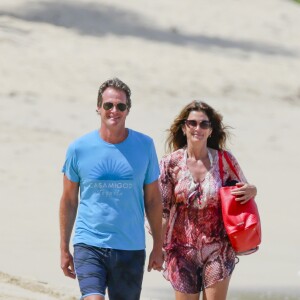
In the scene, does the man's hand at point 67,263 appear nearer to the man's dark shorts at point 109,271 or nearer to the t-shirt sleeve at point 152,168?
the man's dark shorts at point 109,271

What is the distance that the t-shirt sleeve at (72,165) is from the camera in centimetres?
634

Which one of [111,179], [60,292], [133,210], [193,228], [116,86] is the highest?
[116,86]

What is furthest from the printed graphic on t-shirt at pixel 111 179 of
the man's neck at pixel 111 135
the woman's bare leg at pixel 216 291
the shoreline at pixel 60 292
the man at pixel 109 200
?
the shoreline at pixel 60 292

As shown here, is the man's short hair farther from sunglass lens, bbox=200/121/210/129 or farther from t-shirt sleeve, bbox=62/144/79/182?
sunglass lens, bbox=200/121/210/129

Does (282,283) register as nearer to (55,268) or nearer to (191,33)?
(55,268)

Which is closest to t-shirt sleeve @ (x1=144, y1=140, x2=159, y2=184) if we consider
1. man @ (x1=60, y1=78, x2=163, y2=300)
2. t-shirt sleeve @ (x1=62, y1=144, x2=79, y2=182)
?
man @ (x1=60, y1=78, x2=163, y2=300)

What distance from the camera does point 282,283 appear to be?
1139cm

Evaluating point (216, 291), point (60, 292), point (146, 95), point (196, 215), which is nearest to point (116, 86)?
point (196, 215)

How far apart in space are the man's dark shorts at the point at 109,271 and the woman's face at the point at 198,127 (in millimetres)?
830

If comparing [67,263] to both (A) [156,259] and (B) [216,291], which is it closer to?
(A) [156,259]

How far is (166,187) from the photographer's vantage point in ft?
22.7

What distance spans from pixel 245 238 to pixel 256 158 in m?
10.1

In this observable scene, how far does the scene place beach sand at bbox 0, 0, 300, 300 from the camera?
1186 centimetres

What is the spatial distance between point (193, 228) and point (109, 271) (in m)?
0.70
